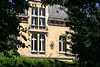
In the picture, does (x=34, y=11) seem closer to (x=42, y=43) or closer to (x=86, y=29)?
(x=42, y=43)

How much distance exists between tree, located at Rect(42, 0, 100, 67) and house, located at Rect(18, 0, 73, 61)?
60.0 feet

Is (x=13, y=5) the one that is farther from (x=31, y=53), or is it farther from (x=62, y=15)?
(x=62, y=15)

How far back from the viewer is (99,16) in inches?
152

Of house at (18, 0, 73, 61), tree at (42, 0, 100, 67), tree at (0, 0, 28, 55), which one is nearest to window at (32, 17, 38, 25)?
house at (18, 0, 73, 61)

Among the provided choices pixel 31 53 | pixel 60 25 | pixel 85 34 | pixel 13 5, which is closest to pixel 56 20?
pixel 60 25

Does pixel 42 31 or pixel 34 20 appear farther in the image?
pixel 34 20

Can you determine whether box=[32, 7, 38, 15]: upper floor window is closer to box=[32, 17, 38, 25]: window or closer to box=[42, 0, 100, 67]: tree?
box=[32, 17, 38, 25]: window


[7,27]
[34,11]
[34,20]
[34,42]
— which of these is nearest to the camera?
[7,27]

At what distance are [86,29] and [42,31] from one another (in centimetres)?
1896

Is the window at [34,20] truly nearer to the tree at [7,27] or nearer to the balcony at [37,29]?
the balcony at [37,29]

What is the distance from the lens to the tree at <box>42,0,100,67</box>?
11.8ft

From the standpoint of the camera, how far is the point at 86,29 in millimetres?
4328

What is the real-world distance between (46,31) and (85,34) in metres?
19.2

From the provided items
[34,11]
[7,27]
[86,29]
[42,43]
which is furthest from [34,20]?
[86,29]
